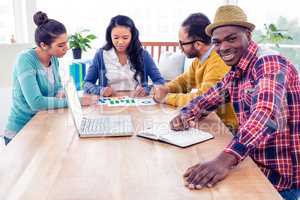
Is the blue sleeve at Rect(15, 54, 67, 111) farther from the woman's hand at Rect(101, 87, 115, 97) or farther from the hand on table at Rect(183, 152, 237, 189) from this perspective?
the hand on table at Rect(183, 152, 237, 189)

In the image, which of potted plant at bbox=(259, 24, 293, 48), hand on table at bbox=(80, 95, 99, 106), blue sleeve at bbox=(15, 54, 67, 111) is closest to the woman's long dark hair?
hand on table at bbox=(80, 95, 99, 106)

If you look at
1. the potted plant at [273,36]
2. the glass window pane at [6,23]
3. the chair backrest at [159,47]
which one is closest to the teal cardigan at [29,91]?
the glass window pane at [6,23]

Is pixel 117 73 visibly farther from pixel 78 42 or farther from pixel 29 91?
pixel 78 42

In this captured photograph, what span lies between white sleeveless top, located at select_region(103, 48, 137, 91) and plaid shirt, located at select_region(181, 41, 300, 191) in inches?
38.5

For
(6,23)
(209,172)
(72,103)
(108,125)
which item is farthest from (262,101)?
(6,23)

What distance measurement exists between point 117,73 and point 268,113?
58.3 inches

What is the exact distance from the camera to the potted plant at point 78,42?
146 inches

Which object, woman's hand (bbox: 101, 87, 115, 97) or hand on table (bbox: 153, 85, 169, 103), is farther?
woman's hand (bbox: 101, 87, 115, 97)

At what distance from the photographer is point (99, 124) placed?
156 cm

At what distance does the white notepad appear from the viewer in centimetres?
133

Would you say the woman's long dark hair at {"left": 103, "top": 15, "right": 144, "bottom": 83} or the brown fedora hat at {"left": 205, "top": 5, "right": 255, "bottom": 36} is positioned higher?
the brown fedora hat at {"left": 205, "top": 5, "right": 255, "bottom": 36}

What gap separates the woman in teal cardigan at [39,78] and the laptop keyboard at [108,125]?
333 mm

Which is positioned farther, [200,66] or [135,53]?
[135,53]

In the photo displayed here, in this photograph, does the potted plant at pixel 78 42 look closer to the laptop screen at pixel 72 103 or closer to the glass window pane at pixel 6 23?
the glass window pane at pixel 6 23
